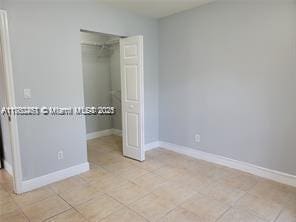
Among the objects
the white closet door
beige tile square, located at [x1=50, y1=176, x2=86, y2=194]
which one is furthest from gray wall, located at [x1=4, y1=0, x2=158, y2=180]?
the white closet door

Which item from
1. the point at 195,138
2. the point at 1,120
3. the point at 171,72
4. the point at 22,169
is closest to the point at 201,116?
the point at 195,138

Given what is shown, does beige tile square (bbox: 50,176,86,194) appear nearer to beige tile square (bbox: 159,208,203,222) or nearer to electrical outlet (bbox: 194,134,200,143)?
beige tile square (bbox: 159,208,203,222)

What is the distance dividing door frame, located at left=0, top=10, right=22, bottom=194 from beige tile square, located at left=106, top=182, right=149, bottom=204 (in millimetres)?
1126

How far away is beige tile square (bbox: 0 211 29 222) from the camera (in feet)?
7.03

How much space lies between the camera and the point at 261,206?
7.64 feet

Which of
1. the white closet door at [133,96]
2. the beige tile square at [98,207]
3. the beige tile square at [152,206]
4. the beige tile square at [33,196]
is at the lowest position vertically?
the beige tile square at [152,206]

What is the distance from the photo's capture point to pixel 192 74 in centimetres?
366

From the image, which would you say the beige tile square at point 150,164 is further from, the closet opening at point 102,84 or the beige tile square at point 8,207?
the beige tile square at point 8,207

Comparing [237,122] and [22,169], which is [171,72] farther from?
[22,169]

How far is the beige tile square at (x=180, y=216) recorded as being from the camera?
83.3 inches

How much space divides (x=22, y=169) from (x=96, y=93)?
9.11 ft

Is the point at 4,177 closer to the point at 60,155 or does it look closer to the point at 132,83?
the point at 60,155

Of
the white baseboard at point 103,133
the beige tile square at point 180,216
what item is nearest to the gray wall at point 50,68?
the beige tile square at point 180,216

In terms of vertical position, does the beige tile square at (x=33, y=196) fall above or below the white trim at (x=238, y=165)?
below
